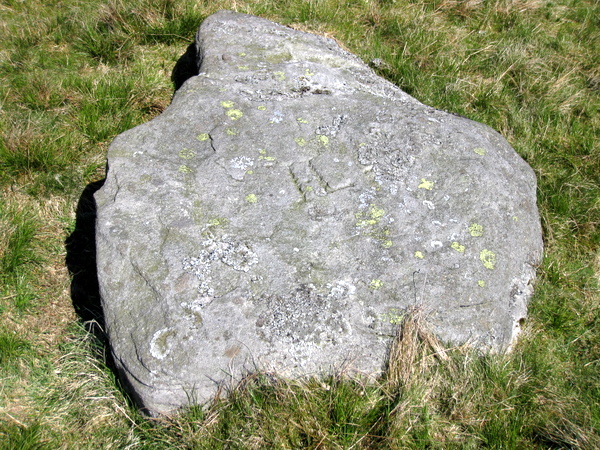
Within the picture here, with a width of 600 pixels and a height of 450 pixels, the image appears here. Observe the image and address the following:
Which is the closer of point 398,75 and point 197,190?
point 197,190

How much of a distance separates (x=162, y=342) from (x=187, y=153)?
1323 millimetres

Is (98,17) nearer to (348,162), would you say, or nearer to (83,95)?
(83,95)

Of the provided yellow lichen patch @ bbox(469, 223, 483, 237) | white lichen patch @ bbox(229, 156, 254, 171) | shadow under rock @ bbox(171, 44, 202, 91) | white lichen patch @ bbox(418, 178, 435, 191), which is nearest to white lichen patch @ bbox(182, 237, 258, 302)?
white lichen patch @ bbox(229, 156, 254, 171)

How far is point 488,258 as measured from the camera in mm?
3184

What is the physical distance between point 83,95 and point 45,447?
3161 mm

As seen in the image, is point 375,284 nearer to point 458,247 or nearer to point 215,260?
point 458,247

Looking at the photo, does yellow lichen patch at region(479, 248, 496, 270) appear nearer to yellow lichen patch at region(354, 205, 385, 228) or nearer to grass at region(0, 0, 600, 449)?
grass at region(0, 0, 600, 449)

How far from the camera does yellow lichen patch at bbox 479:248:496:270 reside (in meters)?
3.16

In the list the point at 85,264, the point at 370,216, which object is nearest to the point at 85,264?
the point at 85,264

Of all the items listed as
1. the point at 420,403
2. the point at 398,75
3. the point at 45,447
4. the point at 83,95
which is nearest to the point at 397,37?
the point at 398,75

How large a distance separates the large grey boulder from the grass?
168mm

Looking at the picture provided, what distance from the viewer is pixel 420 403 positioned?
277cm

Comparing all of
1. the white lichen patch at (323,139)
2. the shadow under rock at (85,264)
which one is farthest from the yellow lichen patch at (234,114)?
the shadow under rock at (85,264)

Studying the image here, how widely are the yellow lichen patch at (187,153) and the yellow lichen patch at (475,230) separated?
5.85ft
